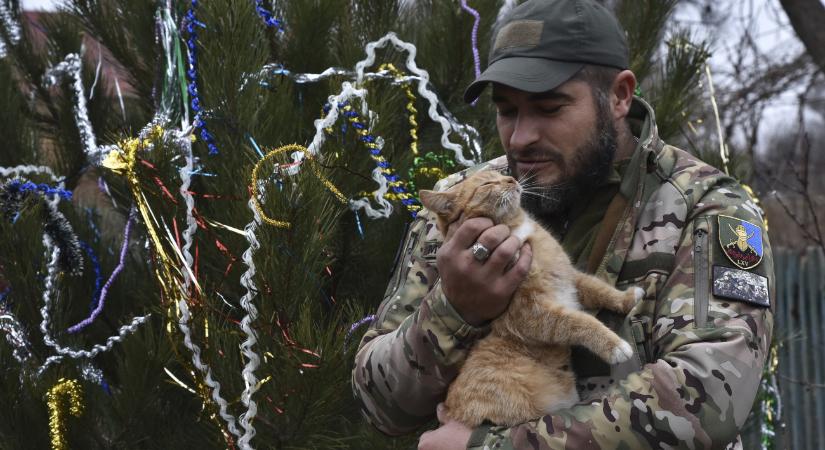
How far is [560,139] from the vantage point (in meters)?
1.91

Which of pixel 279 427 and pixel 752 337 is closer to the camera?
pixel 752 337

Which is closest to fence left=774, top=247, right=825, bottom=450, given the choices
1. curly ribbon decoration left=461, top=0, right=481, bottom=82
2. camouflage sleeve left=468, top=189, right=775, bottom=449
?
curly ribbon decoration left=461, top=0, right=481, bottom=82

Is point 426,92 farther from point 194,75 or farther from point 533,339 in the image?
point 533,339

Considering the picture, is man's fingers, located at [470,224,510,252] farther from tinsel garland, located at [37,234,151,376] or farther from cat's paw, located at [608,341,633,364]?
tinsel garland, located at [37,234,151,376]

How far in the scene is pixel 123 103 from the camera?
122 inches

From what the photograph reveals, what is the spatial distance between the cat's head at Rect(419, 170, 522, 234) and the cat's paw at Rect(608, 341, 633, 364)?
423mm

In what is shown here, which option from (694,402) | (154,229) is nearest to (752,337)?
(694,402)

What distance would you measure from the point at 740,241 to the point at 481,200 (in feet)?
1.93

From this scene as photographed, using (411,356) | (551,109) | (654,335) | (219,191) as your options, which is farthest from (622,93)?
(219,191)

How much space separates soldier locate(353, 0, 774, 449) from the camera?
155 cm

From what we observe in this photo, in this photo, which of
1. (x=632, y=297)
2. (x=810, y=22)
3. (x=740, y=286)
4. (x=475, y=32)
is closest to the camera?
(x=740, y=286)

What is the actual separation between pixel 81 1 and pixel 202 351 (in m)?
1.63

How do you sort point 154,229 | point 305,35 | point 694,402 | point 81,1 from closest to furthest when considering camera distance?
point 694,402 < point 154,229 < point 305,35 < point 81,1

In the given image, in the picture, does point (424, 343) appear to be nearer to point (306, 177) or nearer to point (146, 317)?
point (306, 177)
